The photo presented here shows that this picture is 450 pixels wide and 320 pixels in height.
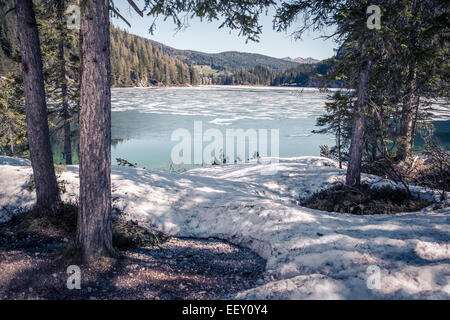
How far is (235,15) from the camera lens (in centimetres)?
622

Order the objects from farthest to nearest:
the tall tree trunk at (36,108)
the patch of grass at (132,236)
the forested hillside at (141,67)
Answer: the forested hillside at (141,67) → the patch of grass at (132,236) → the tall tree trunk at (36,108)

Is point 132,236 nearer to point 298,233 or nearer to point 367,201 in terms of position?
point 298,233

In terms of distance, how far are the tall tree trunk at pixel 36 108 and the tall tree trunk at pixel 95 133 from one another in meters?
1.88

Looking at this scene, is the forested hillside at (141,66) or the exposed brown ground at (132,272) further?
the forested hillside at (141,66)

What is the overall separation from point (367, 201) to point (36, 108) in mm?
8930

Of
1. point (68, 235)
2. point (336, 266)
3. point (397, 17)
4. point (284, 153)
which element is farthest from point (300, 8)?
point (284, 153)

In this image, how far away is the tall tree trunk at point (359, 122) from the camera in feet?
25.6

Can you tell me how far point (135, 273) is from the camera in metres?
4.03

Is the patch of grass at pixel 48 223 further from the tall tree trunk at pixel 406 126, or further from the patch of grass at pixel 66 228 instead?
the tall tree trunk at pixel 406 126

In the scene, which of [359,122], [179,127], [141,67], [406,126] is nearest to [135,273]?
[359,122]

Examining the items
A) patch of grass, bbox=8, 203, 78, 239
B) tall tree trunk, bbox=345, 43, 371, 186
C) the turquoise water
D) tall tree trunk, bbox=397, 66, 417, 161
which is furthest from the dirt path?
the turquoise water

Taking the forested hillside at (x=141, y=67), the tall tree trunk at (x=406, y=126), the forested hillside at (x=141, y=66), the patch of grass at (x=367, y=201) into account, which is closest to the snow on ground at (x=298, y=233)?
the patch of grass at (x=367, y=201)

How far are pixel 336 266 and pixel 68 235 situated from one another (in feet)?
16.2

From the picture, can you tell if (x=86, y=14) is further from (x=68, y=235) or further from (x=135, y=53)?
A: (x=135, y=53)
